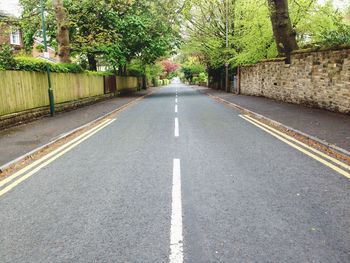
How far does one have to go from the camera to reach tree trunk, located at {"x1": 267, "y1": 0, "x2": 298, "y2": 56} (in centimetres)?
1759

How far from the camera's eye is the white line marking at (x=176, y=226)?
3.24 meters

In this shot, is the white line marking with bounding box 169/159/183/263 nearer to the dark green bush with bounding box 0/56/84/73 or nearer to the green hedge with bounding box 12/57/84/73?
the dark green bush with bounding box 0/56/84/73

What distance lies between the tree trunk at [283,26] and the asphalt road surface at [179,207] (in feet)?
38.8

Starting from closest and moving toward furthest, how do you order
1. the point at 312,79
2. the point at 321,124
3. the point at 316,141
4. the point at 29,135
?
1. the point at 316,141
2. the point at 29,135
3. the point at 321,124
4. the point at 312,79

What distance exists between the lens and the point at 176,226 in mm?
3869

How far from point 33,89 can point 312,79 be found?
13128 mm

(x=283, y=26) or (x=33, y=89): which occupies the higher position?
(x=283, y=26)

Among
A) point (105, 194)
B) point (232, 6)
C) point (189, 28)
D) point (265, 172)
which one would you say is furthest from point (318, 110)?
point (189, 28)

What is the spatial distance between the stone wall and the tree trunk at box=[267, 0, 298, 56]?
2.77 ft

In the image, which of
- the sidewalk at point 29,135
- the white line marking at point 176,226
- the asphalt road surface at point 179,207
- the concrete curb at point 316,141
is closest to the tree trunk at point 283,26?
the concrete curb at point 316,141

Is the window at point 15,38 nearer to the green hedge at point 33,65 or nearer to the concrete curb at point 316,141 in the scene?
the green hedge at point 33,65

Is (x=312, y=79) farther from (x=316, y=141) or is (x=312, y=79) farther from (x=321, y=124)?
(x=316, y=141)

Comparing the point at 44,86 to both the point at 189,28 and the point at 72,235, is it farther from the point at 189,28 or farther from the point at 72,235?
the point at 189,28

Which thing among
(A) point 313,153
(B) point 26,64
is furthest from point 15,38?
(A) point 313,153
